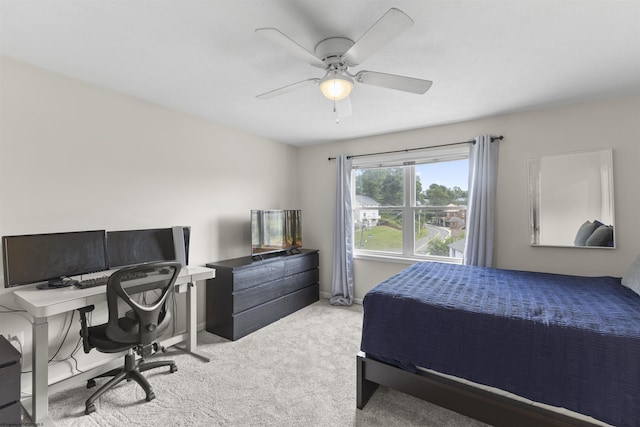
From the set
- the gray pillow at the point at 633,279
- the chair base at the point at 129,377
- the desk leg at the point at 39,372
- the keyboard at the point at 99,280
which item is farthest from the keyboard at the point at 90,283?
the gray pillow at the point at 633,279

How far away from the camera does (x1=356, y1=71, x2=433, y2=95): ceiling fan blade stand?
182 centimetres

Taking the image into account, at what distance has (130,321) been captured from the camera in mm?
2041

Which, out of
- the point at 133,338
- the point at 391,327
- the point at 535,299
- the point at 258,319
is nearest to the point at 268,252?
the point at 258,319

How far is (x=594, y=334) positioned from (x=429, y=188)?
263 cm

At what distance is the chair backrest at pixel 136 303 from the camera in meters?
1.93

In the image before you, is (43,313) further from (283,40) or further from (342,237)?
(342,237)

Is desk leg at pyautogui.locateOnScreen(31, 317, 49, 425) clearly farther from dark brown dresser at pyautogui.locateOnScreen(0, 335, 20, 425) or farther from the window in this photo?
the window

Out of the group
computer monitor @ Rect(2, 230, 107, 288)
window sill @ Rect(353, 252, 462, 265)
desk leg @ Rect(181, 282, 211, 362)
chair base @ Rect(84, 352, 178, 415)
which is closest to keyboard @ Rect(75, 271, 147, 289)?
computer monitor @ Rect(2, 230, 107, 288)

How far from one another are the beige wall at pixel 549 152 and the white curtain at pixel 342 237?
1.09 feet

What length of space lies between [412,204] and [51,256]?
3.82 m

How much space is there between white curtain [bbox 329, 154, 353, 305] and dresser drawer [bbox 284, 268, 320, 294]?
299 millimetres

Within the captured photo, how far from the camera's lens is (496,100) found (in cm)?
282

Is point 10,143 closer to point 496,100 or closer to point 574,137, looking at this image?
point 496,100

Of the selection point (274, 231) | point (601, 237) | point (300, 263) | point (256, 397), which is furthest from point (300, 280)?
Answer: point (601, 237)
